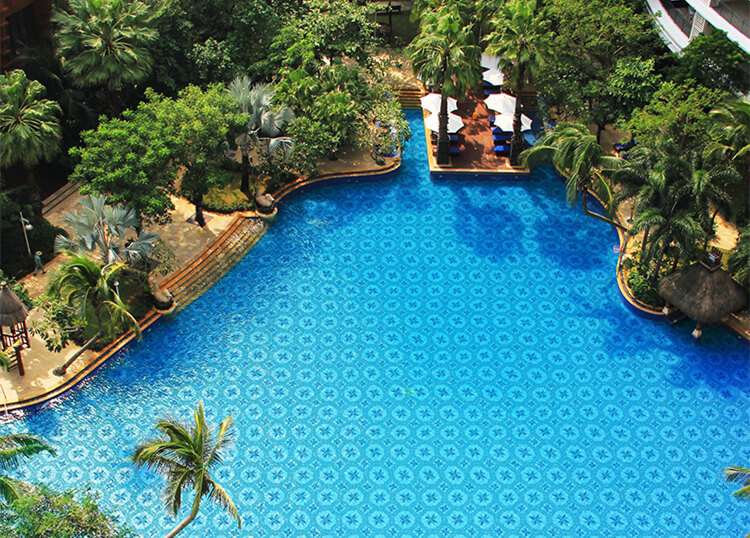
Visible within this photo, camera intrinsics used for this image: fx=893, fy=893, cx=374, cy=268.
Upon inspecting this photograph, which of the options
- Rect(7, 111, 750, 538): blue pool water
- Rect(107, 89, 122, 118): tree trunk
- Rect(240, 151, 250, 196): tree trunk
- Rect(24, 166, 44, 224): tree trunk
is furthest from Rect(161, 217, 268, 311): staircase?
Rect(107, 89, 122, 118): tree trunk

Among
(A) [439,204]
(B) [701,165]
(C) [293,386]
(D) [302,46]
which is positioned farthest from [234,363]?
(B) [701,165]

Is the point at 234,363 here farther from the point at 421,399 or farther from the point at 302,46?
the point at 302,46

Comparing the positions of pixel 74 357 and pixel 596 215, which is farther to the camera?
pixel 596 215

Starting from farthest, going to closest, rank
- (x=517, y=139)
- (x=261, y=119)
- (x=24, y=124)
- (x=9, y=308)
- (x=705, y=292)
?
(x=517, y=139)
(x=261, y=119)
(x=705, y=292)
(x=24, y=124)
(x=9, y=308)

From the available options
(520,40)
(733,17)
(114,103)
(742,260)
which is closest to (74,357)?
(114,103)

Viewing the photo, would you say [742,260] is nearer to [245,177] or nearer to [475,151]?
[475,151]

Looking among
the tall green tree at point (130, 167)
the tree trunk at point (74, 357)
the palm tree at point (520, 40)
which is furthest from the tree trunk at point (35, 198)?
the palm tree at point (520, 40)

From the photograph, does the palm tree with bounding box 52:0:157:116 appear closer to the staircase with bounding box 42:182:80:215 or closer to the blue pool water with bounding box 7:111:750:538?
the staircase with bounding box 42:182:80:215
